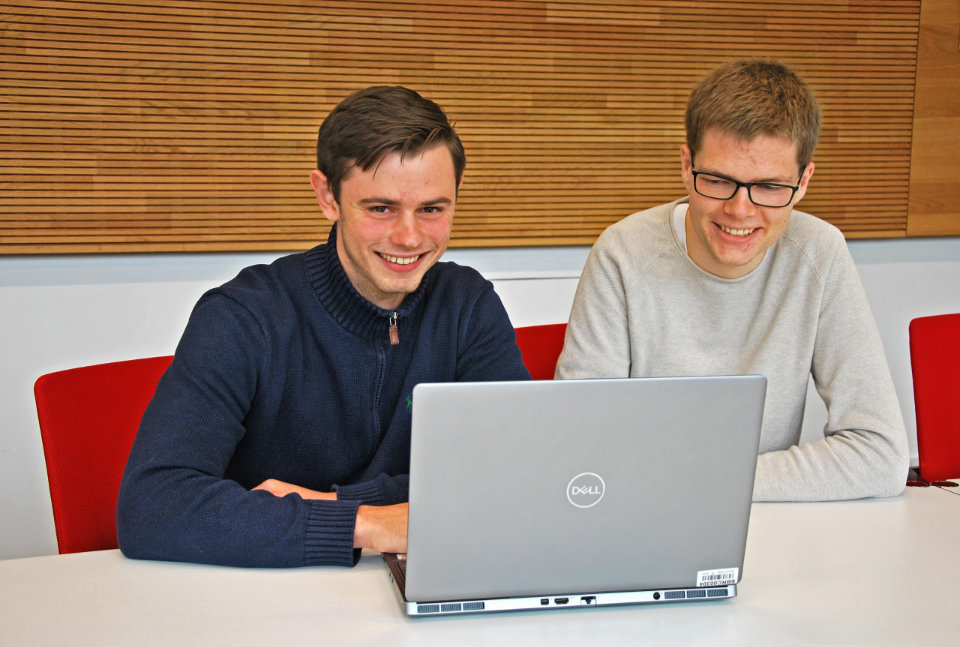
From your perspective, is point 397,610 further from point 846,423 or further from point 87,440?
point 846,423

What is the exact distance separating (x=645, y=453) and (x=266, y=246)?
6.74 feet

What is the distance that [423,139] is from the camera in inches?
62.9

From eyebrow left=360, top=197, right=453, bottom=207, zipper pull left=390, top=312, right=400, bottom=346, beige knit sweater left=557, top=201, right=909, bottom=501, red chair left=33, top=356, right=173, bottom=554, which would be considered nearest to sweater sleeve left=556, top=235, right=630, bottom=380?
beige knit sweater left=557, top=201, right=909, bottom=501

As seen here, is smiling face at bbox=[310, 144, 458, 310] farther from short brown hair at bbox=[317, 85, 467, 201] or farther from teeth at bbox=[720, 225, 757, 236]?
teeth at bbox=[720, 225, 757, 236]

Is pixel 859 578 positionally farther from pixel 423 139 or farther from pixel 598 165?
pixel 598 165

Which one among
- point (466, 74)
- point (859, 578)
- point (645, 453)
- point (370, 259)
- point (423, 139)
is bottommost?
point (859, 578)

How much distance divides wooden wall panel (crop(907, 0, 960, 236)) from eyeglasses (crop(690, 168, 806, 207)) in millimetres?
2005

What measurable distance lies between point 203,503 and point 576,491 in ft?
1.86

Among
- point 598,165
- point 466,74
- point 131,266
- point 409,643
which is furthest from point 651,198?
point 409,643

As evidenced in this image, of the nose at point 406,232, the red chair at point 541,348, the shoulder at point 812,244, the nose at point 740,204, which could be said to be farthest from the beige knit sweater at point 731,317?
the nose at point 406,232

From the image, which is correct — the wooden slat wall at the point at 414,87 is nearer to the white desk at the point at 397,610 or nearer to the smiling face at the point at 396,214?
the smiling face at the point at 396,214

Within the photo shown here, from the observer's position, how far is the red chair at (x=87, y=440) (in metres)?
1.64

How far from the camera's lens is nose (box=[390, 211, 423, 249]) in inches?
63.9

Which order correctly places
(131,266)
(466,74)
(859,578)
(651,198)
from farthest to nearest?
1. (651,198)
2. (466,74)
3. (131,266)
4. (859,578)
